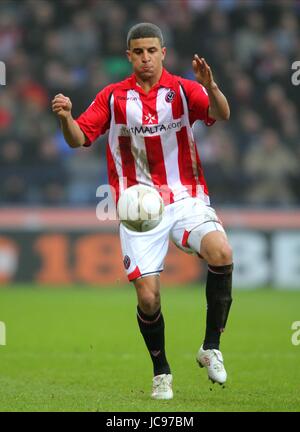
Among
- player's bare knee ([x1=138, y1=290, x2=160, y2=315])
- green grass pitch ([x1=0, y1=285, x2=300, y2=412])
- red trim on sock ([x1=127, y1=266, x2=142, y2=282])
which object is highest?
red trim on sock ([x1=127, y1=266, x2=142, y2=282])

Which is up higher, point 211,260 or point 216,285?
point 211,260

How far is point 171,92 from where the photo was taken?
6.45m

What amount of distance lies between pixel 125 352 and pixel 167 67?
8477 mm

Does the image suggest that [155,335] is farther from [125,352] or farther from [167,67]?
[167,67]

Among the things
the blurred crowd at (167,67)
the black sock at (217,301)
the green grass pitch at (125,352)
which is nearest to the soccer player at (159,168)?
the black sock at (217,301)

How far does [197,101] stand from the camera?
20.9 feet

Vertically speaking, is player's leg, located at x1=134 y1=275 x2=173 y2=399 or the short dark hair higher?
the short dark hair

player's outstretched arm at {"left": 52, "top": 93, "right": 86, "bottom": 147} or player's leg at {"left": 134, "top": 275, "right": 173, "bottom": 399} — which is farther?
player's leg at {"left": 134, "top": 275, "right": 173, "bottom": 399}

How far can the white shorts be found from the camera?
6223 mm

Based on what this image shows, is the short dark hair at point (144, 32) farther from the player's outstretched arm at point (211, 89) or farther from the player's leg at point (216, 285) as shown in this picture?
the player's leg at point (216, 285)

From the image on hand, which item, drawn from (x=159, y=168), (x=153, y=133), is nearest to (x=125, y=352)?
(x=159, y=168)

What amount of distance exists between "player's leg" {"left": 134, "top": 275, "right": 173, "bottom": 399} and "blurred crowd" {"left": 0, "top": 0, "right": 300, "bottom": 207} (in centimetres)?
825

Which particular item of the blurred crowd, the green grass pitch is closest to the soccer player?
the green grass pitch

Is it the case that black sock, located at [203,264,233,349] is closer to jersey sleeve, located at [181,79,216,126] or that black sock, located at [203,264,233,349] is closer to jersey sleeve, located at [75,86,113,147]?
jersey sleeve, located at [181,79,216,126]
